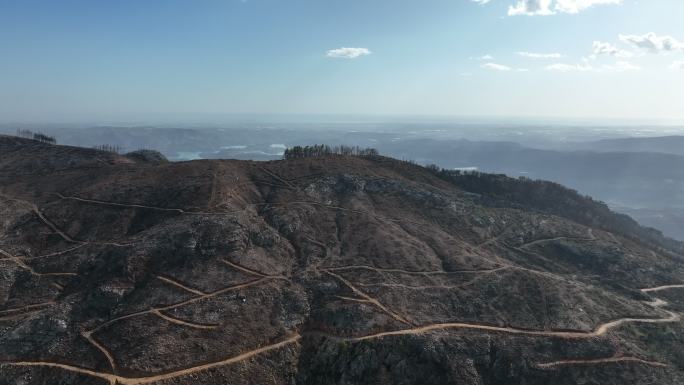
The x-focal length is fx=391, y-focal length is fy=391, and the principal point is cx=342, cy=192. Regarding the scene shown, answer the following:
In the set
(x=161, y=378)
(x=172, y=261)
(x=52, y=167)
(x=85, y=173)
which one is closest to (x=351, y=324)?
(x=161, y=378)

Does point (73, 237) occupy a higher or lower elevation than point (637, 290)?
higher

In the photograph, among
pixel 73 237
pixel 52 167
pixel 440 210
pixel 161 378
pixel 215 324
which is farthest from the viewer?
pixel 52 167

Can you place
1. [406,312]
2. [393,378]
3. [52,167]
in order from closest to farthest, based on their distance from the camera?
[393,378]
[406,312]
[52,167]

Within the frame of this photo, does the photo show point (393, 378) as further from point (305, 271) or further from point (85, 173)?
point (85, 173)

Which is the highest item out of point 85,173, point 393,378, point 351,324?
point 85,173

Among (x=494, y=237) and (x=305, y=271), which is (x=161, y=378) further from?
(x=494, y=237)

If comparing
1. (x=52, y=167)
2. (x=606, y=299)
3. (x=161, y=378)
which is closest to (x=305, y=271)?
(x=161, y=378)

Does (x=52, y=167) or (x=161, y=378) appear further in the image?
(x=52, y=167)
